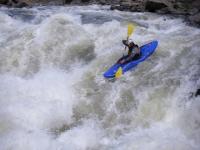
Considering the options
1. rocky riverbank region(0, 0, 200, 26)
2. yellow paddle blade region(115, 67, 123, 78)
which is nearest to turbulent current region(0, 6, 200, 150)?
yellow paddle blade region(115, 67, 123, 78)

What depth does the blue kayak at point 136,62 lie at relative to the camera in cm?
866

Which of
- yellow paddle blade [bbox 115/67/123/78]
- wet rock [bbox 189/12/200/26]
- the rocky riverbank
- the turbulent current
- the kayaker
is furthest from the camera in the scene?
the rocky riverbank

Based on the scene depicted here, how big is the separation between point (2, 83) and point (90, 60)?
224cm

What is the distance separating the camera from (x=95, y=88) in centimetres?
836

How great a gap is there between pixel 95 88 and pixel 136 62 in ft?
4.24

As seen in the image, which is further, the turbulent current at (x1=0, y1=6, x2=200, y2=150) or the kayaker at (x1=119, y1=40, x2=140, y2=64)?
the kayaker at (x1=119, y1=40, x2=140, y2=64)

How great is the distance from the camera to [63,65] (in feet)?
31.1

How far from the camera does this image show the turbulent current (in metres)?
7.11

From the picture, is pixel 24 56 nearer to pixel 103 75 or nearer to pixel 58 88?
pixel 58 88

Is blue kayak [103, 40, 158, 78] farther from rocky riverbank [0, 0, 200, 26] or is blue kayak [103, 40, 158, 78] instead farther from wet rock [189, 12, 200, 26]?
rocky riverbank [0, 0, 200, 26]

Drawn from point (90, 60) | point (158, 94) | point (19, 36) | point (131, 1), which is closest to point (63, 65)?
point (90, 60)

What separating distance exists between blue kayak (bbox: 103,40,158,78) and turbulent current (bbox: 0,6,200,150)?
0.53 feet

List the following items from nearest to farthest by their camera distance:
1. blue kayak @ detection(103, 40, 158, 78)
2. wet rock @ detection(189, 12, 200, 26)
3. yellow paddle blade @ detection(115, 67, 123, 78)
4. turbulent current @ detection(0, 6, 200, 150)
→ 1. turbulent current @ detection(0, 6, 200, 150)
2. yellow paddle blade @ detection(115, 67, 123, 78)
3. blue kayak @ detection(103, 40, 158, 78)
4. wet rock @ detection(189, 12, 200, 26)

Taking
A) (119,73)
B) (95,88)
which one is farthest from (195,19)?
(95,88)
